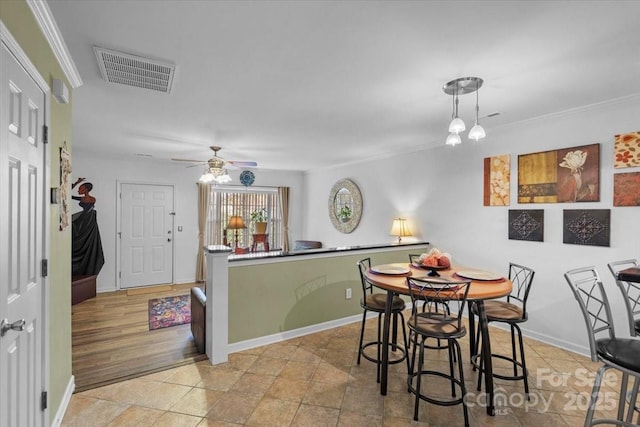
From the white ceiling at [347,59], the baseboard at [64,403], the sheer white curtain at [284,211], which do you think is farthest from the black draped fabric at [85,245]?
the sheer white curtain at [284,211]

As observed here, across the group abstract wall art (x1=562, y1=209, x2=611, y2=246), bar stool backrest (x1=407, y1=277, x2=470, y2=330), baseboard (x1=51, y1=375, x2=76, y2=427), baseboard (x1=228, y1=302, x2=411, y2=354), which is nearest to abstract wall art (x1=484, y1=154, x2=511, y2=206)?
abstract wall art (x1=562, y1=209, x2=611, y2=246)

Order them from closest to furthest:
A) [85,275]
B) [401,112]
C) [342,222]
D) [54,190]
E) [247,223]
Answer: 1. [54,190]
2. [401,112]
3. [85,275]
4. [342,222]
5. [247,223]

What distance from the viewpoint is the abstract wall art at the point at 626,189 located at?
8.88 ft

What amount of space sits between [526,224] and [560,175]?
2.01 feet

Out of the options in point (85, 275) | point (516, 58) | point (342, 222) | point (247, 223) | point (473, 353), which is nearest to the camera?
point (516, 58)

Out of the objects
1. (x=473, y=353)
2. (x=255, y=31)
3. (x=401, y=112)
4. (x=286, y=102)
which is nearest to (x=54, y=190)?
(x=255, y=31)

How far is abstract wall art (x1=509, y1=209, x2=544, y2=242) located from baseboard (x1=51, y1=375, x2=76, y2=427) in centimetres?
440

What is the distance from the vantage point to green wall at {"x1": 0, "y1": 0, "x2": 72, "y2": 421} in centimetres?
148

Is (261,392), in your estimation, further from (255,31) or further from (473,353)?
(255,31)

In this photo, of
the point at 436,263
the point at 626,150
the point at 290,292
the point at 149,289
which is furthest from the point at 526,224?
the point at 149,289

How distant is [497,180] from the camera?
373 cm

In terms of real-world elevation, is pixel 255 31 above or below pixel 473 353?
above

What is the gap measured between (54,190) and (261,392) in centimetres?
202

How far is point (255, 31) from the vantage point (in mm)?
1775
